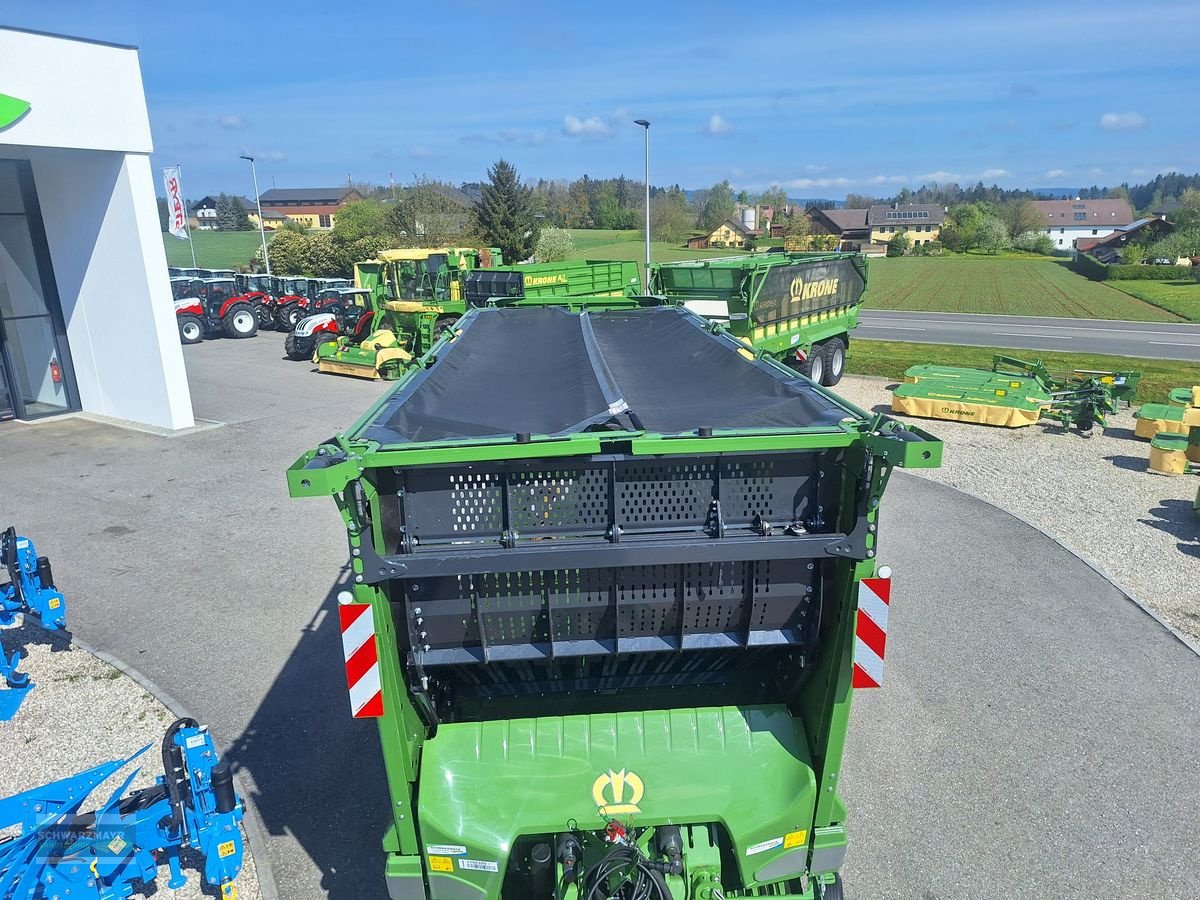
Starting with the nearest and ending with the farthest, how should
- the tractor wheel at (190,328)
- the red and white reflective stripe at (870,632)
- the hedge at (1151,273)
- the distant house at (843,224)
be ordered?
1. the red and white reflective stripe at (870,632)
2. the tractor wheel at (190,328)
3. the hedge at (1151,273)
4. the distant house at (843,224)

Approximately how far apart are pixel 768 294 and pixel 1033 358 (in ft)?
34.8

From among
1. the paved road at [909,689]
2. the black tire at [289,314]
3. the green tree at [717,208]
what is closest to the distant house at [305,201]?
the green tree at [717,208]

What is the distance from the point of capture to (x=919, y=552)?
888 centimetres

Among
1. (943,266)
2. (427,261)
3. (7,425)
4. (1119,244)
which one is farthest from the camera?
(1119,244)

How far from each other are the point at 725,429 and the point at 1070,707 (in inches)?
187

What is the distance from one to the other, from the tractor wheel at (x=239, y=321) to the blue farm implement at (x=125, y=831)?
25119 millimetres

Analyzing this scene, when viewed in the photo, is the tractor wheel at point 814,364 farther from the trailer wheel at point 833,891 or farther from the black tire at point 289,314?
the black tire at point 289,314

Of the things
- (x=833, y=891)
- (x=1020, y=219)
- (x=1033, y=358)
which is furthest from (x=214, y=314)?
(x=1020, y=219)

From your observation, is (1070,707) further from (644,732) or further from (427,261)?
(427,261)

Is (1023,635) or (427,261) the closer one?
(1023,635)

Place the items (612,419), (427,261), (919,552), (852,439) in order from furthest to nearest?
(427,261)
(919,552)
(612,419)
(852,439)

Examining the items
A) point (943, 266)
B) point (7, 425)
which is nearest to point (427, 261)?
point (7, 425)

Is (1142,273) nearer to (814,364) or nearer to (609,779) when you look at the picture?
(814,364)

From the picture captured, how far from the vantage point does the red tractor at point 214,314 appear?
996 inches
